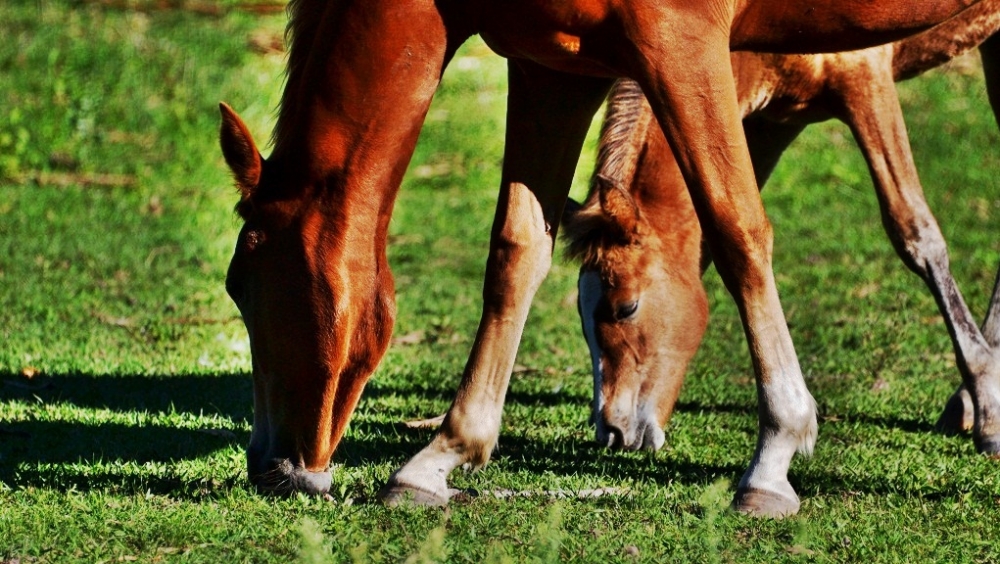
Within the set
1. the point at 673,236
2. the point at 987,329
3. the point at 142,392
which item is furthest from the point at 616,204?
the point at 142,392

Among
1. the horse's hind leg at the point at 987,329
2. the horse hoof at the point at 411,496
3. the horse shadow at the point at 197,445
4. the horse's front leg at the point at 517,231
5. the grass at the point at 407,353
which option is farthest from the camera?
the horse's hind leg at the point at 987,329

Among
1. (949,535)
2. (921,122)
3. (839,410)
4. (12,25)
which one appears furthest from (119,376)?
(921,122)

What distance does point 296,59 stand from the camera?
4215 millimetres

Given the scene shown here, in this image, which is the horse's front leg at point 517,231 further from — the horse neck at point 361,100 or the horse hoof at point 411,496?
the horse neck at point 361,100

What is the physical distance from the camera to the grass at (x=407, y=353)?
387 centimetres

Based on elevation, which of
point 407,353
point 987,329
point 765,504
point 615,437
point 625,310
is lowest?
point 407,353

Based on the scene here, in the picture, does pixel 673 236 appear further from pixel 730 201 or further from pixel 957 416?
pixel 730 201

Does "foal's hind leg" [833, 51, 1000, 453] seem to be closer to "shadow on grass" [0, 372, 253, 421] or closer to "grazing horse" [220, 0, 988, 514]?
"grazing horse" [220, 0, 988, 514]

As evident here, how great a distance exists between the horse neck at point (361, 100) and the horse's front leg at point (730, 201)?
651 mm

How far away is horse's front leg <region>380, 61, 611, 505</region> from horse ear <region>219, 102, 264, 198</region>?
895mm

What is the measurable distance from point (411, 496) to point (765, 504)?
3.56 ft

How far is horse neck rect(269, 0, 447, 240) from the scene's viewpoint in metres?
3.98

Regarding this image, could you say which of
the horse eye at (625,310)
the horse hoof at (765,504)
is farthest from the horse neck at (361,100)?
the horse eye at (625,310)

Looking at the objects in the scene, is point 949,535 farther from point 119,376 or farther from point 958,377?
point 119,376
